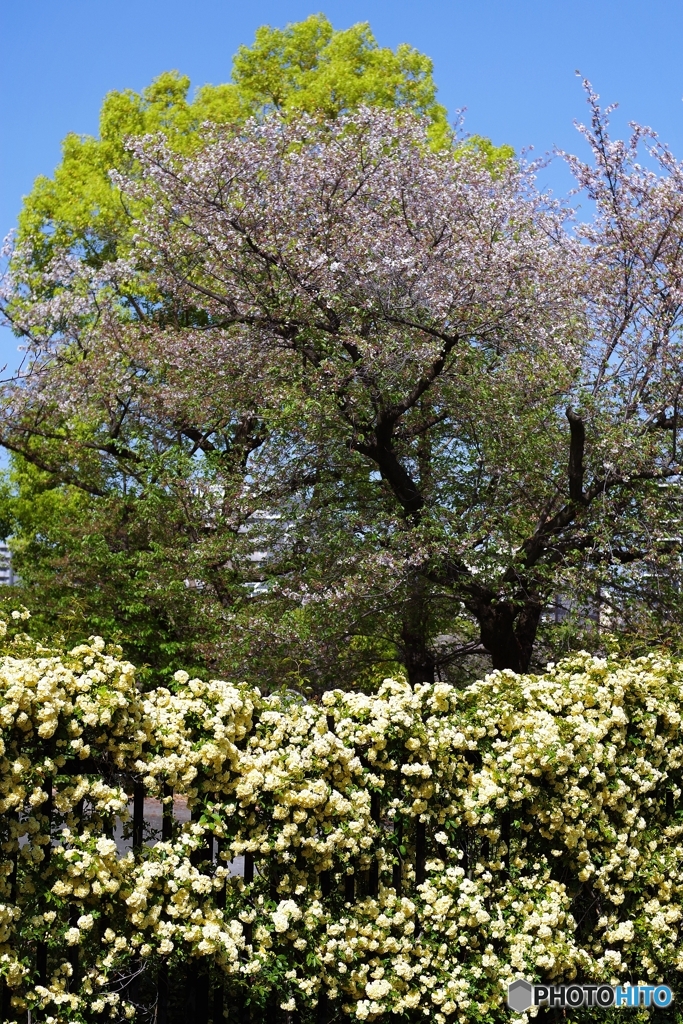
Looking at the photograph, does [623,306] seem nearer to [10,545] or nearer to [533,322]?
[533,322]

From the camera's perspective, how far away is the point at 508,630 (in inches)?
398

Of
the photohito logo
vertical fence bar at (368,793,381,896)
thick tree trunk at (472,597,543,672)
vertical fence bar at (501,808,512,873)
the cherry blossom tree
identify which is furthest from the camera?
thick tree trunk at (472,597,543,672)

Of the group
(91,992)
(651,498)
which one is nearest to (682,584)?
(651,498)

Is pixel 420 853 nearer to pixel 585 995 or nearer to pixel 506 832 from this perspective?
pixel 506 832

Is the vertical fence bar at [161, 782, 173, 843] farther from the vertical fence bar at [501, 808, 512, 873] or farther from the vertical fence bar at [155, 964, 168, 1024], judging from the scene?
the vertical fence bar at [501, 808, 512, 873]

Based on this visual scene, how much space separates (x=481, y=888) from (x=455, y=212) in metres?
8.30

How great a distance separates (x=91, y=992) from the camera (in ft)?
12.5

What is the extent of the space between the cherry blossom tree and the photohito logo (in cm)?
418

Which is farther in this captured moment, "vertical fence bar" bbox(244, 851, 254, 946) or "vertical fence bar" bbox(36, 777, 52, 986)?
"vertical fence bar" bbox(244, 851, 254, 946)

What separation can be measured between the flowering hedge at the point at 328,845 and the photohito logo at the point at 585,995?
7 cm

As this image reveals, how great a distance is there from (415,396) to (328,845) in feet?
20.3

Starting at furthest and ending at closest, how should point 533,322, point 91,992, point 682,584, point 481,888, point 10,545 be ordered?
point 10,545
point 533,322
point 682,584
point 481,888
point 91,992

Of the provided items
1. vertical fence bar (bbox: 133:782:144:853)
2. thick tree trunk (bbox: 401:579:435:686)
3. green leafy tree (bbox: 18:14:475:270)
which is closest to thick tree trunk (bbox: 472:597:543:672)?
thick tree trunk (bbox: 401:579:435:686)

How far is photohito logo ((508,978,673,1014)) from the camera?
174 inches
